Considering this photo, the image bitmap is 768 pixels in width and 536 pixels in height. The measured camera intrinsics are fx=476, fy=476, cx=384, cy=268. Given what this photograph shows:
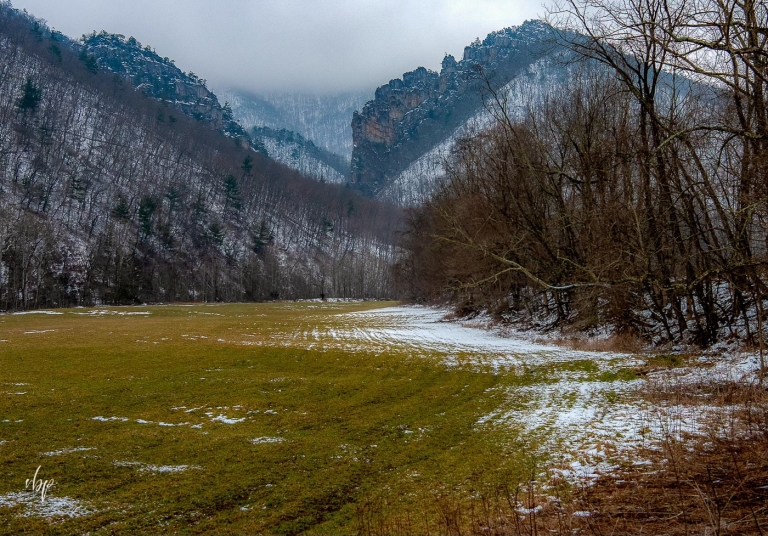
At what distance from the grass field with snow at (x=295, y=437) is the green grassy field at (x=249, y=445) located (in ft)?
0.11

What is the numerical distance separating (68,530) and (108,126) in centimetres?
15817

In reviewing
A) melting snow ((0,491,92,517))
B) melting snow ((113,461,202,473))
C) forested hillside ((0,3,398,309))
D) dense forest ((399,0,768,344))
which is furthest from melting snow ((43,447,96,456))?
forested hillside ((0,3,398,309))

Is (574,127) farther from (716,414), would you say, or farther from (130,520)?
(130,520)

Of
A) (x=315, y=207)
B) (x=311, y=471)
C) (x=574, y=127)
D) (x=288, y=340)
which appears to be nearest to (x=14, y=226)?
(x=288, y=340)

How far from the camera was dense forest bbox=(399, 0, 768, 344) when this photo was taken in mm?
10242

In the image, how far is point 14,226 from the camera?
71.8 metres

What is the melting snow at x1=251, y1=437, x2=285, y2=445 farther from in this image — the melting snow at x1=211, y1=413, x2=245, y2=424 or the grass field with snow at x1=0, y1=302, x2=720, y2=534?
the melting snow at x1=211, y1=413, x2=245, y2=424

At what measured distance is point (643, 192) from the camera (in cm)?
1653

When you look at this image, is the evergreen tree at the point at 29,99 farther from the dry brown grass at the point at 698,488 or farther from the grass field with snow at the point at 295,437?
the dry brown grass at the point at 698,488

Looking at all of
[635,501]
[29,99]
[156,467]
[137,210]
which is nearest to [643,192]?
[635,501]

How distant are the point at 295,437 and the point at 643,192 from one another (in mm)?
14578

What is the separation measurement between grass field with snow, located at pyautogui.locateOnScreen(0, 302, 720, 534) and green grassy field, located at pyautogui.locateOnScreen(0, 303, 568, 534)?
1.3 inches

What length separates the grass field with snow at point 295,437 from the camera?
5117 mm

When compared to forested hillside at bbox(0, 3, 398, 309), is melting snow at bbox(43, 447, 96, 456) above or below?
below
